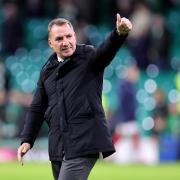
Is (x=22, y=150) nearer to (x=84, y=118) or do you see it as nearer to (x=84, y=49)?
(x=84, y=118)

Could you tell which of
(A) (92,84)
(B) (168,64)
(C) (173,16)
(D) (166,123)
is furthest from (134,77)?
(A) (92,84)

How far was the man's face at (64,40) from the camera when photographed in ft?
25.0

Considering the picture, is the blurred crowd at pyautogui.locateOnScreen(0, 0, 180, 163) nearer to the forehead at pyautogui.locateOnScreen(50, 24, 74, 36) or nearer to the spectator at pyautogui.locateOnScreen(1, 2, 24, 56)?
the spectator at pyautogui.locateOnScreen(1, 2, 24, 56)

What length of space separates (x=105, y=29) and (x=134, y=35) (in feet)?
4.09

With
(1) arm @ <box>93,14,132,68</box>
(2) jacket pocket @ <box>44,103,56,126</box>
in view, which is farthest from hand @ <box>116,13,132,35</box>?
(2) jacket pocket @ <box>44,103,56,126</box>

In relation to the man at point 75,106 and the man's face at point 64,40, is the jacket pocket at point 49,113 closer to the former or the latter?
the man at point 75,106

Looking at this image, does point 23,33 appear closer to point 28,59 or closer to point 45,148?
point 28,59

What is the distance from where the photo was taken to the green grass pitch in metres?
14.5

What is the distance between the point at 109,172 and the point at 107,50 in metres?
8.55

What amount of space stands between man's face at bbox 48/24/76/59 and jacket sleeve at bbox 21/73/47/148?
1.37 feet

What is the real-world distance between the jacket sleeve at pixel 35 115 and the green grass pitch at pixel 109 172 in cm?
603

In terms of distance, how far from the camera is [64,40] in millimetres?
7621

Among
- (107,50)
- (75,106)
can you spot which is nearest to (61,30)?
(107,50)

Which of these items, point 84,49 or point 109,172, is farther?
point 109,172
